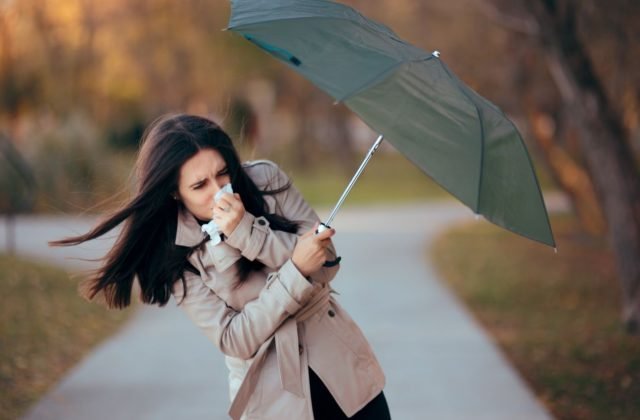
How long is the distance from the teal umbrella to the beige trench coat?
24 cm

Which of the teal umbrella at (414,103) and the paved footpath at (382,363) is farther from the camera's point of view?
the paved footpath at (382,363)

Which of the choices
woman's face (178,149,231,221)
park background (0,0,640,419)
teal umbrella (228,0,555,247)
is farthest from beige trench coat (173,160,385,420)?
park background (0,0,640,419)

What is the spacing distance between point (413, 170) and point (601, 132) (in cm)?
2803

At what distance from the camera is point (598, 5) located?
31.8ft

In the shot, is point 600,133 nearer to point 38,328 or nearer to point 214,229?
point 38,328

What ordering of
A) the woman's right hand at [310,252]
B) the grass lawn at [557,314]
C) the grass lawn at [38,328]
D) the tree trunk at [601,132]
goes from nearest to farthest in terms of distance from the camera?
the woman's right hand at [310,252] → the grass lawn at [557,314] → the grass lawn at [38,328] → the tree trunk at [601,132]

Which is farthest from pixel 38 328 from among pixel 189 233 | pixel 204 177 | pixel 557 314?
pixel 204 177

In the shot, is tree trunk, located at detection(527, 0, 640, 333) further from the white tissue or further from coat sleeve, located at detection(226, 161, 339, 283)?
the white tissue

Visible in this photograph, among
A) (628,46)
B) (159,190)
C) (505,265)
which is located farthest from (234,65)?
(159,190)

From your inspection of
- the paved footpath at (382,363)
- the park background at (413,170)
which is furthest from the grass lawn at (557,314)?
the paved footpath at (382,363)

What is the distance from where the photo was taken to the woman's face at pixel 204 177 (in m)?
3.04

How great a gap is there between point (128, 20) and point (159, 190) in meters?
26.3

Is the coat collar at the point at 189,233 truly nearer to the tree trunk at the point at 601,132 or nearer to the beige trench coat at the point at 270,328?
the beige trench coat at the point at 270,328

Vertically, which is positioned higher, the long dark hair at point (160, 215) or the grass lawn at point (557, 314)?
the long dark hair at point (160, 215)
